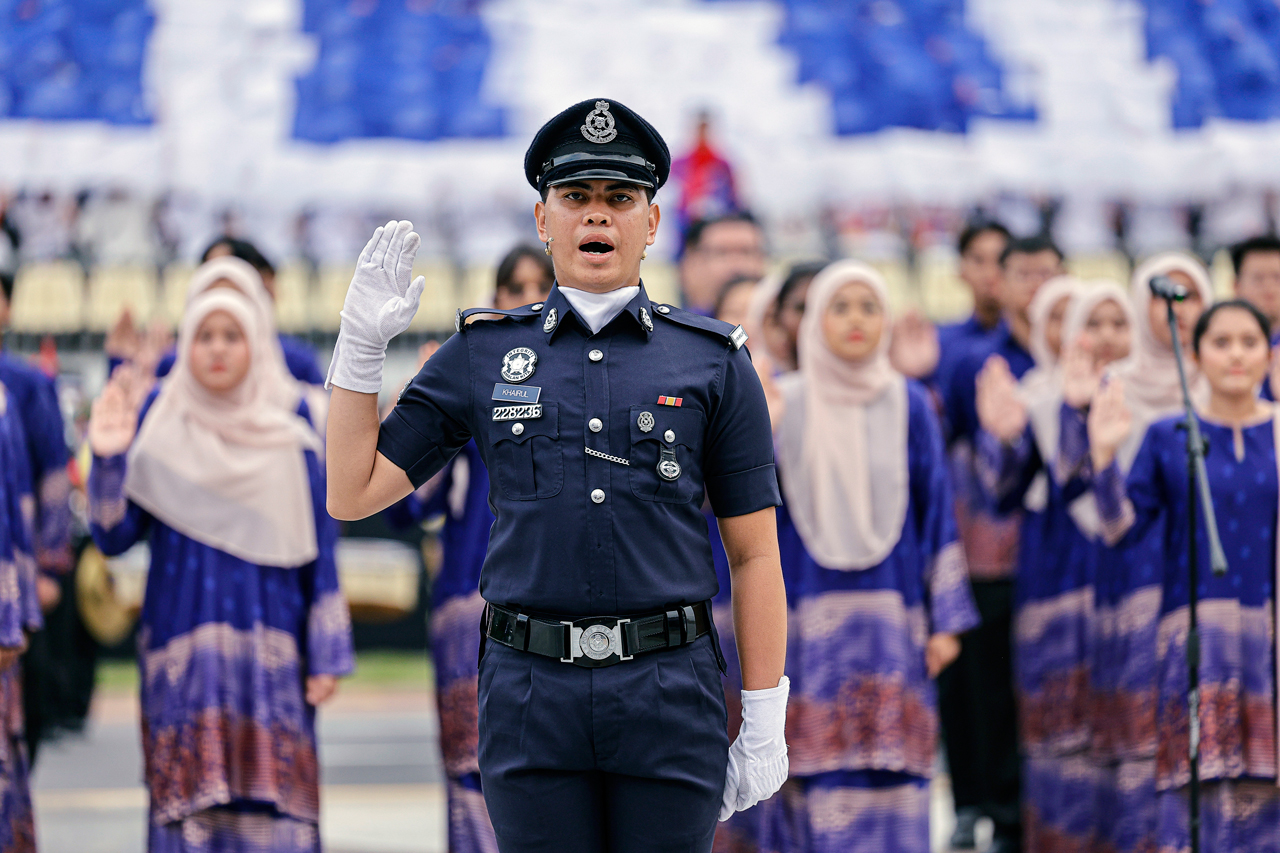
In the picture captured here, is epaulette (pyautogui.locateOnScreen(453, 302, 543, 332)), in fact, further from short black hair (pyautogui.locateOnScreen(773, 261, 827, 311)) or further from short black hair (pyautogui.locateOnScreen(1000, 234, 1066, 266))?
short black hair (pyautogui.locateOnScreen(1000, 234, 1066, 266))

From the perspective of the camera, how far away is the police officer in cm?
227

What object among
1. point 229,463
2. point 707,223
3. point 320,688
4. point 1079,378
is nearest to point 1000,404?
point 1079,378

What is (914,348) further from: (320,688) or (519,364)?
(519,364)

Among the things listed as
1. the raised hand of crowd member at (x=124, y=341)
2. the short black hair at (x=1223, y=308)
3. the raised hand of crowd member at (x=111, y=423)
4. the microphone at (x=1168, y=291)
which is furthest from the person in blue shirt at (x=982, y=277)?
the raised hand of crowd member at (x=111, y=423)

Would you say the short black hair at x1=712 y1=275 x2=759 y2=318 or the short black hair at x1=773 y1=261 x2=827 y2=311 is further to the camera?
the short black hair at x1=712 y1=275 x2=759 y2=318

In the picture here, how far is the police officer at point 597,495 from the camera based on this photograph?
227 cm

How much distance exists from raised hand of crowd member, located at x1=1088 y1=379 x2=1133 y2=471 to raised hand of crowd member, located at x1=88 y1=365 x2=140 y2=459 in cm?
272

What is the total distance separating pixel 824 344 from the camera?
4.45 meters

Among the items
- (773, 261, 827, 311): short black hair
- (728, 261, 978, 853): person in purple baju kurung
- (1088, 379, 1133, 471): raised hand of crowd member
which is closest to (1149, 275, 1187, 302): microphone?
(1088, 379, 1133, 471): raised hand of crowd member

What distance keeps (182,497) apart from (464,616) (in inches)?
35.6

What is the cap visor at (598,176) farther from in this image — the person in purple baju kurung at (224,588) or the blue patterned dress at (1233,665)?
the blue patterned dress at (1233,665)

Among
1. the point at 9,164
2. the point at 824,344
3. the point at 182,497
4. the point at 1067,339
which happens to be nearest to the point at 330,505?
the point at 182,497

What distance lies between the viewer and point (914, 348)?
5871 mm

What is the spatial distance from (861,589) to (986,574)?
1.58 meters
